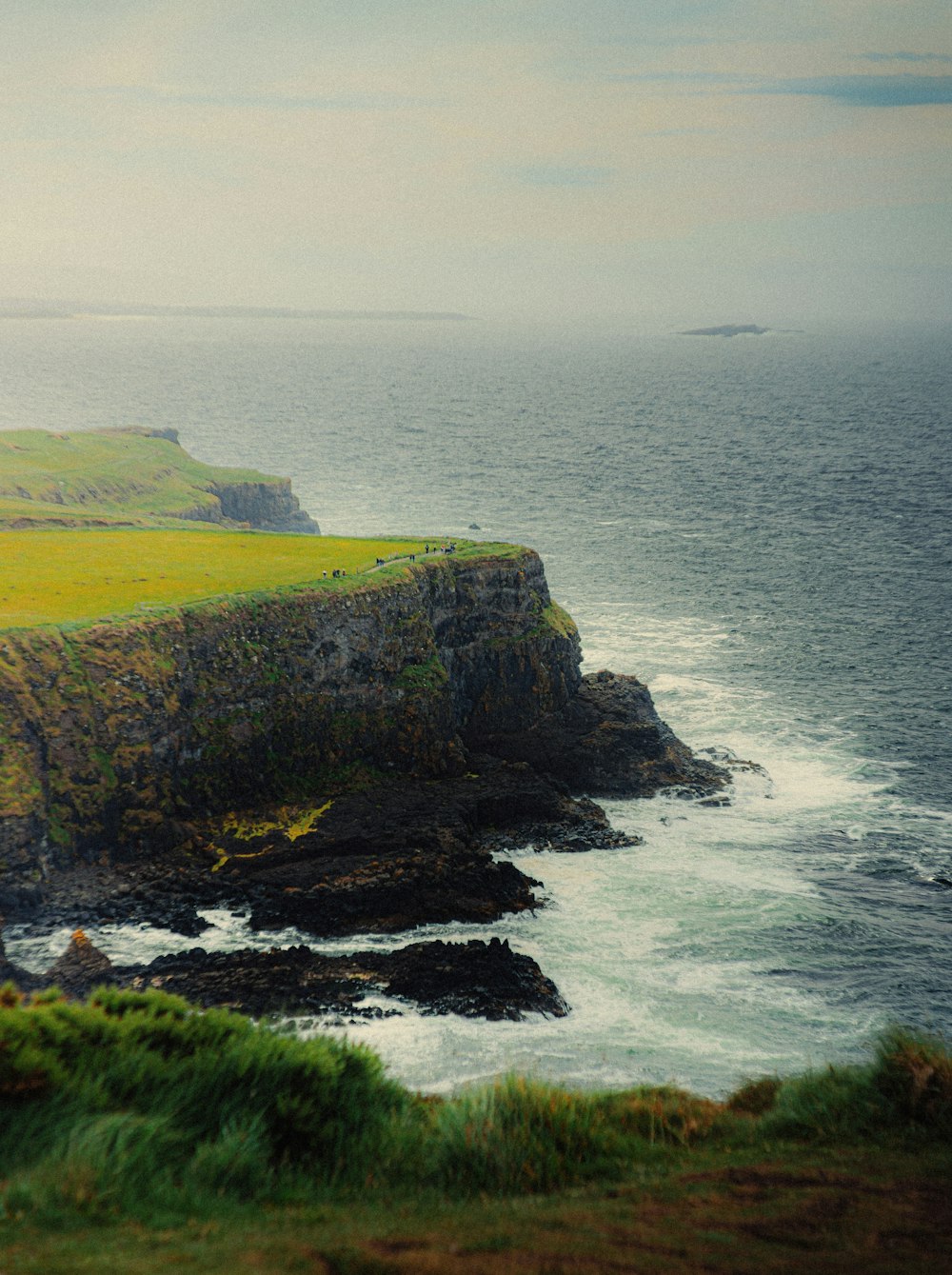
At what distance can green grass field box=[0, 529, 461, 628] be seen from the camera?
1939 inches

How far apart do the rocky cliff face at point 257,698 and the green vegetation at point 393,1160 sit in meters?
23.9

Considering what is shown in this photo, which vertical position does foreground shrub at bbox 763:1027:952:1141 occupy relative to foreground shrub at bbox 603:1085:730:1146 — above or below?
above

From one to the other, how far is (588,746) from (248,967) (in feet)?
80.7

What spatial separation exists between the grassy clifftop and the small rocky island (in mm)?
30139

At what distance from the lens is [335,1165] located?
15.7 meters

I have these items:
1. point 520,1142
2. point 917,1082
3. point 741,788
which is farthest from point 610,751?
point 520,1142

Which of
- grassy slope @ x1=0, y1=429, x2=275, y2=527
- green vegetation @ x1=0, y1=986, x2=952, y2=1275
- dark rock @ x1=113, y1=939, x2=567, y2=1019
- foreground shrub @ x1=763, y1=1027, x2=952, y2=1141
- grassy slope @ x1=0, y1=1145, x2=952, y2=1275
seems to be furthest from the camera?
grassy slope @ x1=0, y1=429, x2=275, y2=527

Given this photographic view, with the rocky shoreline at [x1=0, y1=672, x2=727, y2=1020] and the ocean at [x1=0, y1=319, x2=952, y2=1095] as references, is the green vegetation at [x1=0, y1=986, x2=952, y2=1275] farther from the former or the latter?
the rocky shoreline at [x1=0, y1=672, x2=727, y2=1020]

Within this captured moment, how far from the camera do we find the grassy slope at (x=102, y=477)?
295 ft

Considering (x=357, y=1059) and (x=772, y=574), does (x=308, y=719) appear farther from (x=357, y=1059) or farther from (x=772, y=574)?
(x=772, y=574)

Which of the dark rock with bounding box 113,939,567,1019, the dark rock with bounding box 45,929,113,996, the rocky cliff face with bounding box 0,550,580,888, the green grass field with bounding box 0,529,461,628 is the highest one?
the green grass field with bounding box 0,529,461,628

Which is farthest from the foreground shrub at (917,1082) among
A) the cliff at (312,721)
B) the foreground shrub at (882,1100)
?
the cliff at (312,721)

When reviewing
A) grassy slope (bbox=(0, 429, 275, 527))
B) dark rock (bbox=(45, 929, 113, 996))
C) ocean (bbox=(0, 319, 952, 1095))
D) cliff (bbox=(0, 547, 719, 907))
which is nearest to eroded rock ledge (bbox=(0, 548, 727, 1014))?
cliff (bbox=(0, 547, 719, 907))

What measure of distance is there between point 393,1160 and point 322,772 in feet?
109
